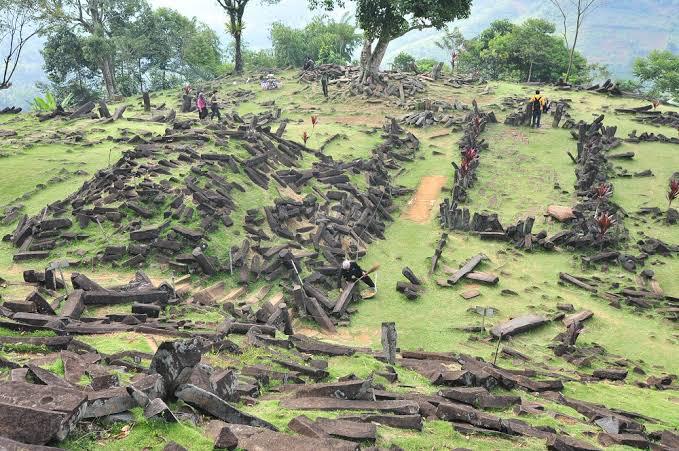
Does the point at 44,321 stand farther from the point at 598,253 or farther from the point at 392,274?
the point at 598,253

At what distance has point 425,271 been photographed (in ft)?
56.9

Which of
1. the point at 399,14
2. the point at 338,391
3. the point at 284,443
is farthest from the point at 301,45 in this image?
the point at 284,443

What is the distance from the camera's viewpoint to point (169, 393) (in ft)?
18.9

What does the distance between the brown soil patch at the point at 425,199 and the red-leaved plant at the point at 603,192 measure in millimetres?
6430

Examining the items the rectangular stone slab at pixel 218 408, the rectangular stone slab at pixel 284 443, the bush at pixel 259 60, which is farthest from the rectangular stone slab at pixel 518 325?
the bush at pixel 259 60

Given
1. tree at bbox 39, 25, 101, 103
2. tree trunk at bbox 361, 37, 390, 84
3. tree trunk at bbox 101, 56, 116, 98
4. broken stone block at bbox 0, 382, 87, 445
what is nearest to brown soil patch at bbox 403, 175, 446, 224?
tree trunk at bbox 361, 37, 390, 84

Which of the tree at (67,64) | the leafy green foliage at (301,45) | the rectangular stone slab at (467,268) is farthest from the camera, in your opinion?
the leafy green foliage at (301,45)

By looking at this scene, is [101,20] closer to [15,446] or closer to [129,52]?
[129,52]

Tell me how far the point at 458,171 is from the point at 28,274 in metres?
17.6

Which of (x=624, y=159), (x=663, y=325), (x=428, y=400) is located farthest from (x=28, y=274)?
(x=624, y=159)

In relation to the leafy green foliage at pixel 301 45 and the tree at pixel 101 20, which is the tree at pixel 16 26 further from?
the leafy green foliage at pixel 301 45

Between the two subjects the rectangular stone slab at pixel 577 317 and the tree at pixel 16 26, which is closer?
the rectangular stone slab at pixel 577 317

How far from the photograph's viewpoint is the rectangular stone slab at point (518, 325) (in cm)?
1312

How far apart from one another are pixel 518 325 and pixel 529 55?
49.1 meters
